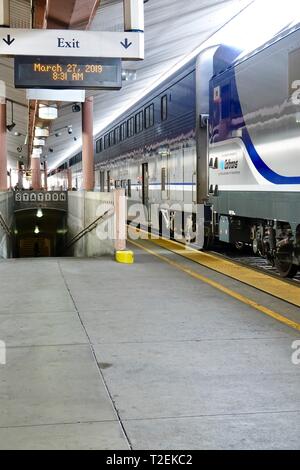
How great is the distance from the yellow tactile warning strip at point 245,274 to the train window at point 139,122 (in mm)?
5989

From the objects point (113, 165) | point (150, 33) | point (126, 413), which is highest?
point (150, 33)

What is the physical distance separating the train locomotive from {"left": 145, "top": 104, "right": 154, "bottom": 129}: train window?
0.03 metres

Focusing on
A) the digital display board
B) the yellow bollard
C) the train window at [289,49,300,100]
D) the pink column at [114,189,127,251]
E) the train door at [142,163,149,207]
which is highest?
the digital display board

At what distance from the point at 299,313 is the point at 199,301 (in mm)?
1289

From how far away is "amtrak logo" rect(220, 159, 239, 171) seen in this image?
10.8 m

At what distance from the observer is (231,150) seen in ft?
36.1

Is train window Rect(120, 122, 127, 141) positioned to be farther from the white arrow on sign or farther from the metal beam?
the metal beam

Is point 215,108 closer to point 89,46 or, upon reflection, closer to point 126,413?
point 89,46

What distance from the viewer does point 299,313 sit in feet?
22.7

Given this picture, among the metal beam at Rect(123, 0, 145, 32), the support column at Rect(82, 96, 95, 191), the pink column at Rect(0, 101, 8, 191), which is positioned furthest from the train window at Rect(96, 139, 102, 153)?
the metal beam at Rect(123, 0, 145, 32)

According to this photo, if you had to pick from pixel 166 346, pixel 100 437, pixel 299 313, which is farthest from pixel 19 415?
pixel 299 313

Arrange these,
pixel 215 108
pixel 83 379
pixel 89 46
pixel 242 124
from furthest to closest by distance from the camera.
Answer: pixel 215 108 < pixel 242 124 < pixel 89 46 < pixel 83 379

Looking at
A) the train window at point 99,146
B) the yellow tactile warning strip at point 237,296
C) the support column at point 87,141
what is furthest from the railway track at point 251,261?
the train window at point 99,146

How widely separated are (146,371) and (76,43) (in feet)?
20.6
